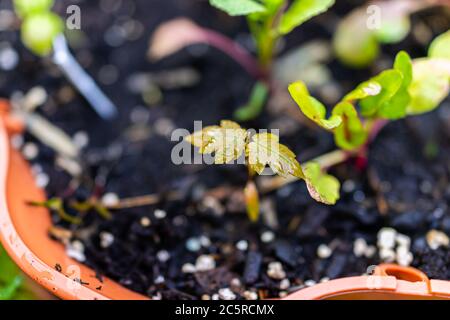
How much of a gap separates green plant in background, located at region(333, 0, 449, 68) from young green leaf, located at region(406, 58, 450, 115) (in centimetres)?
25

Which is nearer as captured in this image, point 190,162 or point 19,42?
point 190,162

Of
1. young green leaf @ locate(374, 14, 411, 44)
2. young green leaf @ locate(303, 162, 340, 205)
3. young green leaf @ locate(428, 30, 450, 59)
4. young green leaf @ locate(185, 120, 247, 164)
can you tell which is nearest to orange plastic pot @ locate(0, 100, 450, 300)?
young green leaf @ locate(303, 162, 340, 205)

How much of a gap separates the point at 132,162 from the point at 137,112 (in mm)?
176

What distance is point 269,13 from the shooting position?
4.02ft

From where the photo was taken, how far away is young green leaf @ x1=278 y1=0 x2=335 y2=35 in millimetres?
1110

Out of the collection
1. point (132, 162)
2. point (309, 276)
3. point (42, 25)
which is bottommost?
point (309, 276)

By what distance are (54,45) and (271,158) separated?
68 cm

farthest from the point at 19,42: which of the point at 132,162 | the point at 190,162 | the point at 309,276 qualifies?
the point at 309,276

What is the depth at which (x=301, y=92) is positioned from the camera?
1.03 metres

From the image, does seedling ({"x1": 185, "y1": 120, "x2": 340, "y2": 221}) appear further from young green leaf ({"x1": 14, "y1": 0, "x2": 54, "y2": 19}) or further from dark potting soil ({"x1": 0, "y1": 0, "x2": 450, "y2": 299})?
young green leaf ({"x1": 14, "y1": 0, "x2": 54, "y2": 19})

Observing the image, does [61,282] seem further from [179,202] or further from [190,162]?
[190,162]

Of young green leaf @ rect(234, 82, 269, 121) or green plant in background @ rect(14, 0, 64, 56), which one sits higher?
green plant in background @ rect(14, 0, 64, 56)

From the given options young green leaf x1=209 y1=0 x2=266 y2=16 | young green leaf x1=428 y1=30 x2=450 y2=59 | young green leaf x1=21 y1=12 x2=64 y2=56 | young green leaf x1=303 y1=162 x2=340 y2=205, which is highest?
young green leaf x1=209 y1=0 x2=266 y2=16

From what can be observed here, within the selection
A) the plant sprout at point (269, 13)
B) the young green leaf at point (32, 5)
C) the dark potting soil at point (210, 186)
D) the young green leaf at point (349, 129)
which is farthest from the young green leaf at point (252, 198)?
the young green leaf at point (32, 5)
